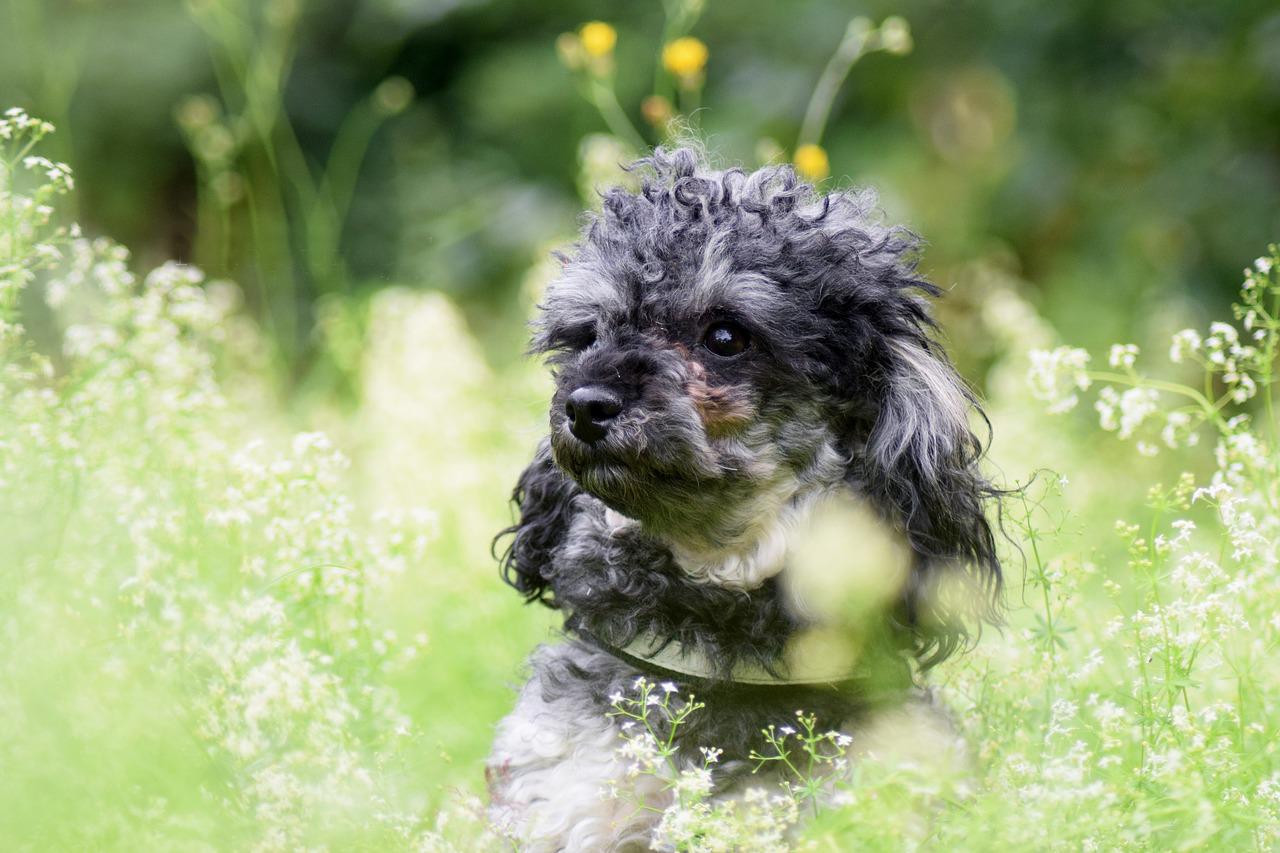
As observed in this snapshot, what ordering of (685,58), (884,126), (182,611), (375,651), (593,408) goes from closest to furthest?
(593,408), (182,611), (375,651), (685,58), (884,126)

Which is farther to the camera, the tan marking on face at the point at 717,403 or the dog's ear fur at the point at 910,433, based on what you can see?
the dog's ear fur at the point at 910,433

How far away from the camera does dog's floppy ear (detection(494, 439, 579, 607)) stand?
356cm

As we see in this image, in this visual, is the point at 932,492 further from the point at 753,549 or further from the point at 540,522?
the point at 540,522

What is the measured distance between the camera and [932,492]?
3.14m

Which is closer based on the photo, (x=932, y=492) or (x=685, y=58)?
(x=932, y=492)

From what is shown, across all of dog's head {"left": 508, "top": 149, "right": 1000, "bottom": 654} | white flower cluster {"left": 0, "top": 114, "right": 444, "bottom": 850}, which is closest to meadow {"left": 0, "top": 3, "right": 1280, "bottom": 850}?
white flower cluster {"left": 0, "top": 114, "right": 444, "bottom": 850}

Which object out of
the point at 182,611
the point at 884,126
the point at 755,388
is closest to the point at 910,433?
the point at 755,388

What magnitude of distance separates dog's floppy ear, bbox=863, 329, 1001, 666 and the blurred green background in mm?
2595

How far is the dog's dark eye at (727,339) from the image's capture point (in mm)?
3100

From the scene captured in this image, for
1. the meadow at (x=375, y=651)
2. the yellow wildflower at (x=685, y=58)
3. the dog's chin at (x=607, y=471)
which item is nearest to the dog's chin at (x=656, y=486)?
the dog's chin at (x=607, y=471)

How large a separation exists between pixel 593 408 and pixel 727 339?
0.36 metres

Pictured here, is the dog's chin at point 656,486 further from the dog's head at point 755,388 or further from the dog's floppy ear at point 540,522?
the dog's floppy ear at point 540,522

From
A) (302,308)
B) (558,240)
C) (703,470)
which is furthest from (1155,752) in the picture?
(302,308)

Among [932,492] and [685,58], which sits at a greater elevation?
[685,58]
